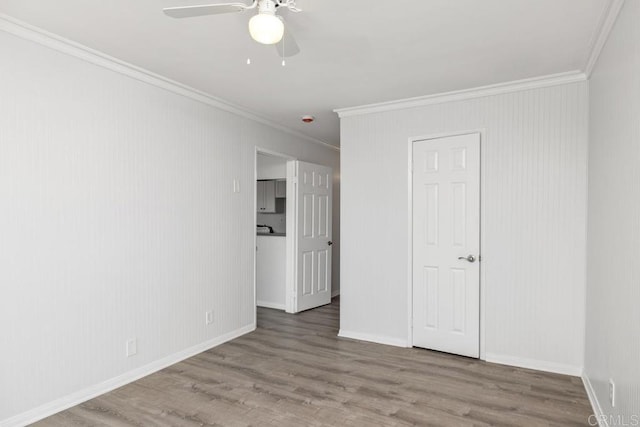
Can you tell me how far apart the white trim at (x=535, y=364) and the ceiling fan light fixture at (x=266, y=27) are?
10.6ft

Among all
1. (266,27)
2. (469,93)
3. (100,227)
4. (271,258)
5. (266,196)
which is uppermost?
(469,93)

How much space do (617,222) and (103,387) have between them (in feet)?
11.5

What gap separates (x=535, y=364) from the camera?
3.46 meters

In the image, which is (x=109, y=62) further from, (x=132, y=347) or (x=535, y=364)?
(x=535, y=364)

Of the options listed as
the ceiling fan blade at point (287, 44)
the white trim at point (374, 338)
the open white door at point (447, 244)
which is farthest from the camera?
the white trim at point (374, 338)

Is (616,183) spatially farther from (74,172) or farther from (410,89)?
(74,172)

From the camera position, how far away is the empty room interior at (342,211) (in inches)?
95.4

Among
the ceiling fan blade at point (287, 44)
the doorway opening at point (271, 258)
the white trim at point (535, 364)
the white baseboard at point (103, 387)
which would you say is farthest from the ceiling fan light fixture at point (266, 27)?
the doorway opening at point (271, 258)

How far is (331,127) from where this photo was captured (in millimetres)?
5230

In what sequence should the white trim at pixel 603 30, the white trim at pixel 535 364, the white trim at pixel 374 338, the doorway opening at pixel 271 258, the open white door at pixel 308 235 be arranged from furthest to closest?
the doorway opening at pixel 271 258 → the open white door at pixel 308 235 → the white trim at pixel 374 338 → the white trim at pixel 535 364 → the white trim at pixel 603 30

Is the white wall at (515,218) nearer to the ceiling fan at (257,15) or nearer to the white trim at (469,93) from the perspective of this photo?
the white trim at (469,93)

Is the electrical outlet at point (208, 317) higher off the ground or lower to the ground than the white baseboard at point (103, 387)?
higher

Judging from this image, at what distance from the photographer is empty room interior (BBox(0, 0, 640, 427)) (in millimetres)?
2424

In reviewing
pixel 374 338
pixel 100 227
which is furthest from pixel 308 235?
pixel 100 227
